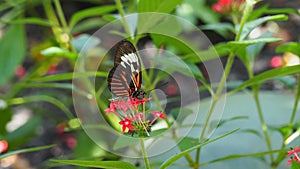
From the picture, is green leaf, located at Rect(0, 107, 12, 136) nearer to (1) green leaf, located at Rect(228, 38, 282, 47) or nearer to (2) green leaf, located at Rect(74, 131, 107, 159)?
(2) green leaf, located at Rect(74, 131, 107, 159)

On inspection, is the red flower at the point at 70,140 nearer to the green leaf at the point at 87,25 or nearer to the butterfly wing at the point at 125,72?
the green leaf at the point at 87,25

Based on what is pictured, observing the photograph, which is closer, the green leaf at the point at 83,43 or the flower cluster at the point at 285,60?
the green leaf at the point at 83,43

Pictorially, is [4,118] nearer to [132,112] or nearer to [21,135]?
[21,135]

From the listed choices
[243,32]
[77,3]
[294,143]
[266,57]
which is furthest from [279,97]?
[77,3]

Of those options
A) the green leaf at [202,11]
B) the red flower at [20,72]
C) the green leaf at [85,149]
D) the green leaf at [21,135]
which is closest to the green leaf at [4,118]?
the green leaf at [21,135]

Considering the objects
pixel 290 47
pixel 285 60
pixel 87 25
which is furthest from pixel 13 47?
pixel 285 60

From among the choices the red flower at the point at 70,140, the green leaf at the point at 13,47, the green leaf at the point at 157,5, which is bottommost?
the green leaf at the point at 157,5
